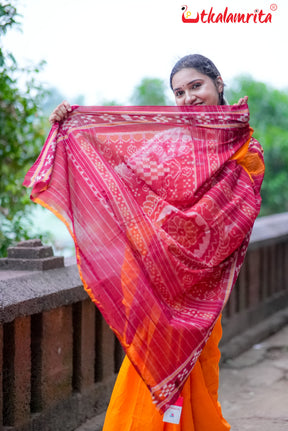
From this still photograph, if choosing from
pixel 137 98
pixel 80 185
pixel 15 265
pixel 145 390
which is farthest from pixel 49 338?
pixel 137 98

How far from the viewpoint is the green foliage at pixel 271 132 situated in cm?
1195

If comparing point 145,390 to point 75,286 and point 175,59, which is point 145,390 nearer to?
point 75,286

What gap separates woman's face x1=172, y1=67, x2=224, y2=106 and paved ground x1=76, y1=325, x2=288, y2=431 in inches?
66.7

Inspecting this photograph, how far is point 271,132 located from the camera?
39.8 ft

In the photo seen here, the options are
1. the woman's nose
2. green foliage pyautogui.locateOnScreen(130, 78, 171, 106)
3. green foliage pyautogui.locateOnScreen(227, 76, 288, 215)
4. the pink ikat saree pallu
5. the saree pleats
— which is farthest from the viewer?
green foliage pyautogui.locateOnScreen(130, 78, 171, 106)

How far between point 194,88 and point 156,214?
658 mm

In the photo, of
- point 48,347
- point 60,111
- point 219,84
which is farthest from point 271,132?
point 60,111

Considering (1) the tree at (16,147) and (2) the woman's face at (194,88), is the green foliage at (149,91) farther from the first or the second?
(2) the woman's face at (194,88)

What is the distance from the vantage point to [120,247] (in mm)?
2082

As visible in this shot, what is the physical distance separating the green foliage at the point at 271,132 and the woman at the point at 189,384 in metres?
8.54

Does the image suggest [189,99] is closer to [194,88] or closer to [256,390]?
[194,88]

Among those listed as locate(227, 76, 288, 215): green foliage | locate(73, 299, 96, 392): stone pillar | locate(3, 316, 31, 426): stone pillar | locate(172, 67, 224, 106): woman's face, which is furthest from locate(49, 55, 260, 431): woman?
locate(227, 76, 288, 215): green foliage

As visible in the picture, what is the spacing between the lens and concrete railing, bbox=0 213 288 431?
2445 mm

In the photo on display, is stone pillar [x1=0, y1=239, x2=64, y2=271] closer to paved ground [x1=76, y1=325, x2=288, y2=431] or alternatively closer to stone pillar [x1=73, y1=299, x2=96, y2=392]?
stone pillar [x1=73, y1=299, x2=96, y2=392]
